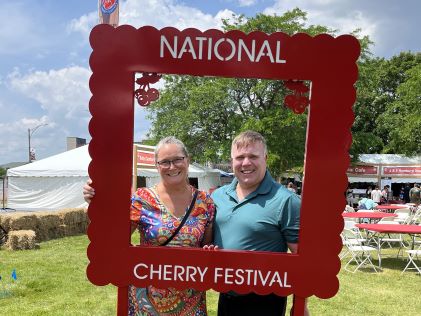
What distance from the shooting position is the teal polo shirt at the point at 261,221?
2.38 meters

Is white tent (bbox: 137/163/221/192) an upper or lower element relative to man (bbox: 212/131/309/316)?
lower

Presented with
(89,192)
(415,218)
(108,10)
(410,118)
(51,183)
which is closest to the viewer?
(89,192)

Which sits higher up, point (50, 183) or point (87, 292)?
point (87, 292)

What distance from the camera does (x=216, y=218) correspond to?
250cm

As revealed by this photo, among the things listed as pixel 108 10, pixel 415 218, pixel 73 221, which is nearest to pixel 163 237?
pixel 108 10

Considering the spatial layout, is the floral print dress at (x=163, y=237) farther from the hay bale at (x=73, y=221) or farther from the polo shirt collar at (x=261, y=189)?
the hay bale at (x=73, y=221)

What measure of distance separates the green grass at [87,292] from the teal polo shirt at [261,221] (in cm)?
334

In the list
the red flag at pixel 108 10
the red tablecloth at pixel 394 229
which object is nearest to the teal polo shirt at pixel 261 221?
the red flag at pixel 108 10

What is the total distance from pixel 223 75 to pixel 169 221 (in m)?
0.82

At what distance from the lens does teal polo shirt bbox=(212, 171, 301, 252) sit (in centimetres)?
238

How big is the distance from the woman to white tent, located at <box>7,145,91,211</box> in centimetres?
1630

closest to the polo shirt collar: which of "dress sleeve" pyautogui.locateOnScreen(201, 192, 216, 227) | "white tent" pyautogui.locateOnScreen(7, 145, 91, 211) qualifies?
"dress sleeve" pyautogui.locateOnScreen(201, 192, 216, 227)

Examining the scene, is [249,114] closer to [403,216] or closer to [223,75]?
[403,216]

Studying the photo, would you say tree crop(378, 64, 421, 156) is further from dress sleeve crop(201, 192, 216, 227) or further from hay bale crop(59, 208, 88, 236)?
dress sleeve crop(201, 192, 216, 227)
